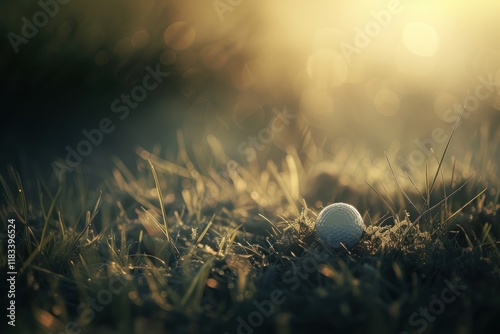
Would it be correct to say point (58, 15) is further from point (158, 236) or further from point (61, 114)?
point (158, 236)

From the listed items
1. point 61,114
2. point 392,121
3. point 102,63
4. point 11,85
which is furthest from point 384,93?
point 11,85
